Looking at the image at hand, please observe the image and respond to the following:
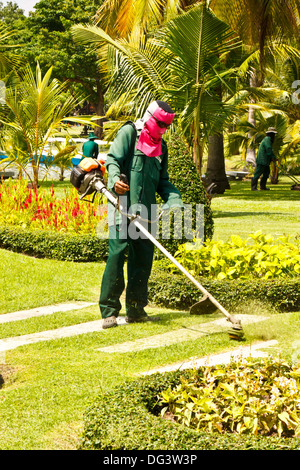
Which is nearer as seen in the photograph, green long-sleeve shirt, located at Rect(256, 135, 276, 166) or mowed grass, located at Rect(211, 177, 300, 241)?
mowed grass, located at Rect(211, 177, 300, 241)

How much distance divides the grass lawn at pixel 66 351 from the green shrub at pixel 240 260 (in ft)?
1.86

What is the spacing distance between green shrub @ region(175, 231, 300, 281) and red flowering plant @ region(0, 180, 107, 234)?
9.65 feet

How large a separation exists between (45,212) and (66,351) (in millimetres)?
5787

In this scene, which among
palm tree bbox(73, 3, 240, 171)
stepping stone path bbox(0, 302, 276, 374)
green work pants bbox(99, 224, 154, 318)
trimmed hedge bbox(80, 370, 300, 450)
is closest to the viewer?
trimmed hedge bbox(80, 370, 300, 450)

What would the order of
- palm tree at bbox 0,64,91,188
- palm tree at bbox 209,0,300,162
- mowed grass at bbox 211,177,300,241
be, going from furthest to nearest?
palm tree at bbox 209,0,300,162 → palm tree at bbox 0,64,91,188 → mowed grass at bbox 211,177,300,241

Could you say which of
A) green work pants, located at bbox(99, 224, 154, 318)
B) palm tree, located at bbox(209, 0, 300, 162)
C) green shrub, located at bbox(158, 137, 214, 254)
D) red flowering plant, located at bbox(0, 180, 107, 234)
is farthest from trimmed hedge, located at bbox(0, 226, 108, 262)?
palm tree, located at bbox(209, 0, 300, 162)

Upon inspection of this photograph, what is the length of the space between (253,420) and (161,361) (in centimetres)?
163

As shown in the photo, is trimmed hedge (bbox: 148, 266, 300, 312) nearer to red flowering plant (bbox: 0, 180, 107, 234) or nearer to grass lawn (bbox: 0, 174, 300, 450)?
grass lawn (bbox: 0, 174, 300, 450)

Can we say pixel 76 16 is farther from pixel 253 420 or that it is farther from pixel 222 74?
pixel 253 420

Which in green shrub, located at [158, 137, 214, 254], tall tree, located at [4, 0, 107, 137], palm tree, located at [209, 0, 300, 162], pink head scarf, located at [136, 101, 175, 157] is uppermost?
tall tree, located at [4, 0, 107, 137]

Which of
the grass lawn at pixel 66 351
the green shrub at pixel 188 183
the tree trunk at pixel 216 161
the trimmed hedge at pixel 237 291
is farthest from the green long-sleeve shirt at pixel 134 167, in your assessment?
the tree trunk at pixel 216 161

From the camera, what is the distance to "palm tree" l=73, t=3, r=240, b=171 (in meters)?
10.9

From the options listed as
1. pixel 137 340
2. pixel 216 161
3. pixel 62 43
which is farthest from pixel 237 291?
A: pixel 62 43

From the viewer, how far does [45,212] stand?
10836 millimetres
